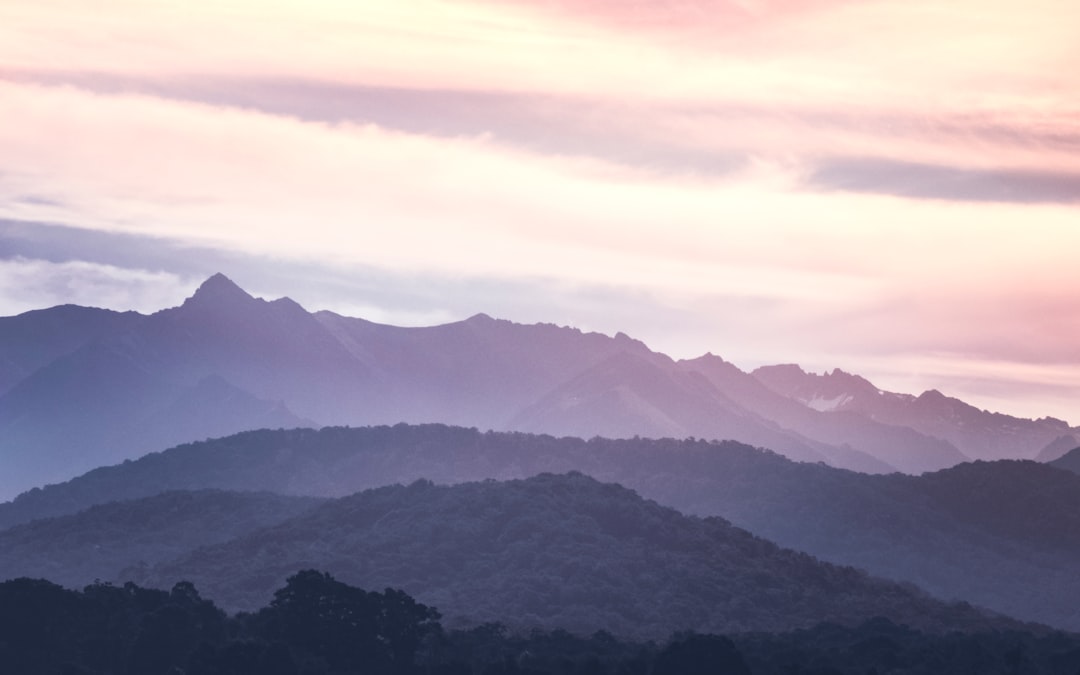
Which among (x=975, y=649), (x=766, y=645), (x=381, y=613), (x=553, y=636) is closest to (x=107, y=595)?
(x=381, y=613)

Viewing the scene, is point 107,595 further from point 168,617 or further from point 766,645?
point 766,645

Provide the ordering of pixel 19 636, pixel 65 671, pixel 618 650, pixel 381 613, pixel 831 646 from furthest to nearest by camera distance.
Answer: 1. pixel 831 646
2. pixel 618 650
3. pixel 381 613
4. pixel 19 636
5. pixel 65 671

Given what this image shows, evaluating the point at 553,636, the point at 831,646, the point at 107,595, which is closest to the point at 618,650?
the point at 553,636

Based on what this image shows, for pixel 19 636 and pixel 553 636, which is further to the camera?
pixel 553 636

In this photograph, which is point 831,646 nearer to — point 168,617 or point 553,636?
point 553,636

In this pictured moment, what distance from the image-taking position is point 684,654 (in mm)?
154875

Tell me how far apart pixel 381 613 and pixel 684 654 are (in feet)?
95.2

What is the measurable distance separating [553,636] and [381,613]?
3035 cm

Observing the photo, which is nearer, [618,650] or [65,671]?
[65,671]

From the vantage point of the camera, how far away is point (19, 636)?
500 ft

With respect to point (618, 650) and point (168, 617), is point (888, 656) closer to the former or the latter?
point (618, 650)

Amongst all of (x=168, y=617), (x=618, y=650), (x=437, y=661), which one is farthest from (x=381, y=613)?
(x=618, y=650)

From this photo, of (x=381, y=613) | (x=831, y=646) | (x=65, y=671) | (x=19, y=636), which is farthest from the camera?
(x=831, y=646)

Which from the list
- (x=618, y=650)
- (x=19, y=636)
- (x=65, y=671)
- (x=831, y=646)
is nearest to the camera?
(x=65, y=671)
